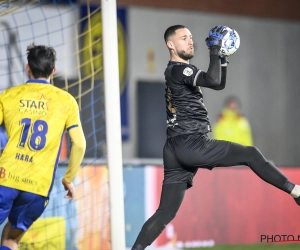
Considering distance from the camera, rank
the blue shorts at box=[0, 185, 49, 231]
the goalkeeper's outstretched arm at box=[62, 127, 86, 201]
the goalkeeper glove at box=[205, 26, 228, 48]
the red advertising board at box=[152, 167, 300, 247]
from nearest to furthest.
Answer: the blue shorts at box=[0, 185, 49, 231], the goalkeeper glove at box=[205, 26, 228, 48], the goalkeeper's outstretched arm at box=[62, 127, 86, 201], the red advertising board at box=[152, 167, 300, 247]

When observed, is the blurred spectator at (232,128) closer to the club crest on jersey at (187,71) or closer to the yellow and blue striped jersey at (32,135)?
the club crest on jersey at (187,71)

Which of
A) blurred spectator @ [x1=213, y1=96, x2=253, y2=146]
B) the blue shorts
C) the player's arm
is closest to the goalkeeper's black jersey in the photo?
the player's arm

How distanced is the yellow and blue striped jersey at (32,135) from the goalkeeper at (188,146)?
808 millimetres

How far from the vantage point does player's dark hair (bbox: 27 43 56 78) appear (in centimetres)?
546

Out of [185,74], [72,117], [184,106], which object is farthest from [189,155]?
[72,117]

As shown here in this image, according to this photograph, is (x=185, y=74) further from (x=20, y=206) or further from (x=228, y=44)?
(x=20, y=206)

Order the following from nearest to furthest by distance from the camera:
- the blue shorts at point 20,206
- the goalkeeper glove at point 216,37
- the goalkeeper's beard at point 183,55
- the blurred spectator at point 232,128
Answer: the blue shorts at point 20,206 → the goalkeeper glove at point 216,37 → the goalkeeper's beard at point 183,55 → the blurred spectator at point 232,128

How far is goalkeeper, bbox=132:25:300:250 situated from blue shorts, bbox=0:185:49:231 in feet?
2.49

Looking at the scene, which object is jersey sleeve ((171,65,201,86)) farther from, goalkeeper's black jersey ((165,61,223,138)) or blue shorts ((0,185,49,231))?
blue shorts ((0,185,49,231))

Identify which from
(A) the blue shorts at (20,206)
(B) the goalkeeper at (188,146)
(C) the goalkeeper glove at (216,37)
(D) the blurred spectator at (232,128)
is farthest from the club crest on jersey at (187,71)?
(D) the blurred spectator at (232,128)

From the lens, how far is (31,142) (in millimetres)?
5316

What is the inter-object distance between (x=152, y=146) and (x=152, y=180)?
685 cm

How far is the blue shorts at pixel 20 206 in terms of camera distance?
5.24 m

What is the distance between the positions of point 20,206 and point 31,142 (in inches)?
A: 18.1
